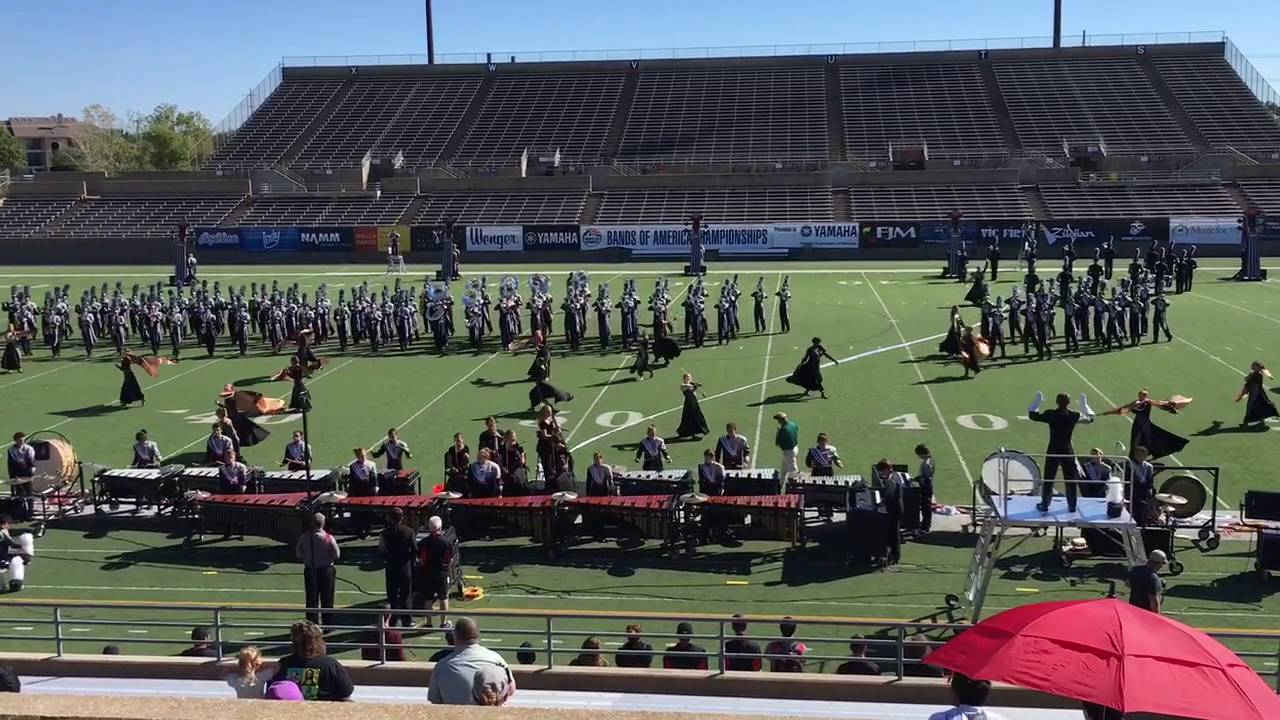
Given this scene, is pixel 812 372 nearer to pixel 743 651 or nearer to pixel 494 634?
pixel 494 634

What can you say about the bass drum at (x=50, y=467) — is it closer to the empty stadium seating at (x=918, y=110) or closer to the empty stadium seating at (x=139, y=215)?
the empty stadium seating at (x=139, y=215)

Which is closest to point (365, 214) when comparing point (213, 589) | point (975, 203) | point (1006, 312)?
point (975, 203)

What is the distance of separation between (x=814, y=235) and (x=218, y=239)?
27459 millimetres

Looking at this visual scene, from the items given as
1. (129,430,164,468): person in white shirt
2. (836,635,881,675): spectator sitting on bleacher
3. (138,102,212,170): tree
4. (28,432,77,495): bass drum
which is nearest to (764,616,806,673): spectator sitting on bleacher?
(836,635,881,675): spectator sitting on bleacher

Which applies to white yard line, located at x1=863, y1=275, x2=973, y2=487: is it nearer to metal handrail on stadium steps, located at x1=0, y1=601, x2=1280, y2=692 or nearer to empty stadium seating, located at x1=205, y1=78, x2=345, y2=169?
metal handrail on stadium steps, located at x1=0, y1=601, x2=1280, y2=692

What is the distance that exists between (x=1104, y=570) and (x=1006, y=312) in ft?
54.3

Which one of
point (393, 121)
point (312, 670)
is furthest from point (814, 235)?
point (312, 670)

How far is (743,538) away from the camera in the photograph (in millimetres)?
13656

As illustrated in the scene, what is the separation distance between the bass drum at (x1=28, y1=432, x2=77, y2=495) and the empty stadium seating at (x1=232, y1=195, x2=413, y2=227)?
142 feet

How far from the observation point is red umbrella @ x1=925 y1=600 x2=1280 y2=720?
5098 millimetres

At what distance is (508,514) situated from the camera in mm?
13352

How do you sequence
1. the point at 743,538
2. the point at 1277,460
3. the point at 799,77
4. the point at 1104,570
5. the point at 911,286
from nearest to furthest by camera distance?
the point at 1104,570, the point at 743,538, the point at 1277,460, the point at 911,286, the point at 799,77

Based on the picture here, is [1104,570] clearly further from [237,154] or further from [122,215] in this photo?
[237,154]

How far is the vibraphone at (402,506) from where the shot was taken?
527 inches
